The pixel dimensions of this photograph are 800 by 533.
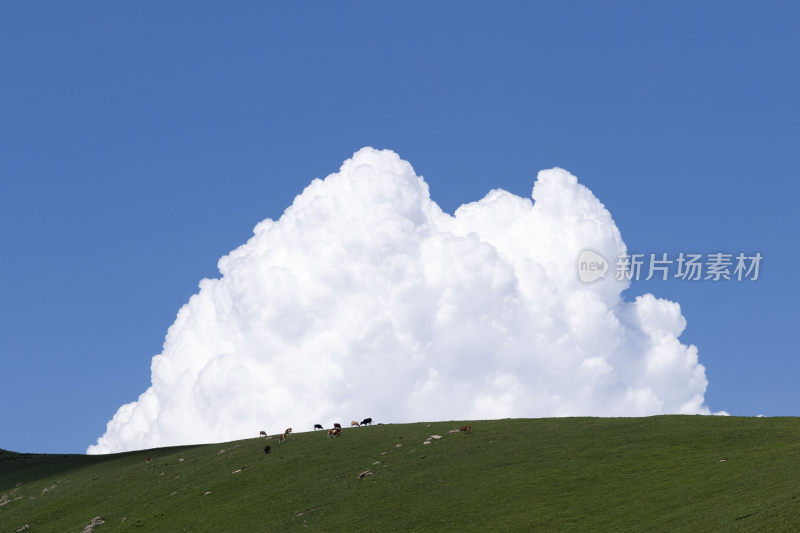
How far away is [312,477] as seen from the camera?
77.1 metres

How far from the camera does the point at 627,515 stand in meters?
56.1

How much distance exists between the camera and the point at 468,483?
68.9 meters

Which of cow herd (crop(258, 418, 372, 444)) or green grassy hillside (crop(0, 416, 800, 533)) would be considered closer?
green grassy hillside (crop(0, 416, 800, 533))

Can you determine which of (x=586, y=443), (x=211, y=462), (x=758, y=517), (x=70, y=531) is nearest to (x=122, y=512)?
(x=70, y=531)

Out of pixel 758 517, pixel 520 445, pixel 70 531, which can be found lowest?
pixel 758 517

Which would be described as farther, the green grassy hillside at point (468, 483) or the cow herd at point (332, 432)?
the cow herd at point (332, 432)

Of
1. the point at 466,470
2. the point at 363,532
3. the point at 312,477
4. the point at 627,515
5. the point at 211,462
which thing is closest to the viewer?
the point at 627,515

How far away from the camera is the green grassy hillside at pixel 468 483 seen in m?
56.8

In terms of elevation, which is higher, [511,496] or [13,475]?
[13,475]

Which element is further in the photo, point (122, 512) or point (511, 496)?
point (122, 512)

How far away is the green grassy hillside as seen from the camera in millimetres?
56781

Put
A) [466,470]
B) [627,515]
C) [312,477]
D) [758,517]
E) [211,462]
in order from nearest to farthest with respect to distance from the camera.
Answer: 1. [758,517]
2. [627,515]
3. [466,470]
4. [312,477]
5. [211,462]

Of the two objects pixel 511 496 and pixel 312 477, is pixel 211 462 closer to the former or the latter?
pixel 312 477

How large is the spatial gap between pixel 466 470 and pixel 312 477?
553 inches
